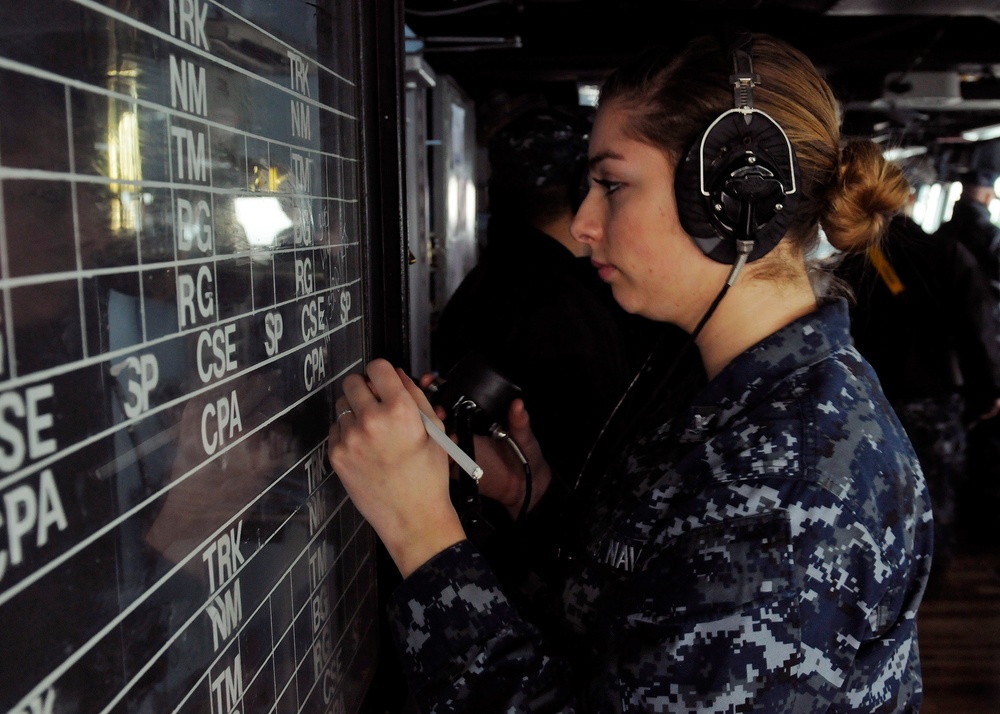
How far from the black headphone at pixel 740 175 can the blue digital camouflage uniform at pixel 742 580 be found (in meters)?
0.15

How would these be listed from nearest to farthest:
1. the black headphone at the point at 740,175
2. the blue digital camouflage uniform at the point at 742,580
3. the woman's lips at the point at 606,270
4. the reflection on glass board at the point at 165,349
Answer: the reflection on glass board at the point at 165,349 < the blue digital camouflage uniform at the point at 742,580 < the black headphone at the point at 740,175 < the woman's lips at the point at 606,270

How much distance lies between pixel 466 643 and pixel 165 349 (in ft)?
1.78

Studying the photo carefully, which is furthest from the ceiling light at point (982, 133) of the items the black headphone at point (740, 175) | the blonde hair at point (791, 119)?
the black headphone at point (740, 175)

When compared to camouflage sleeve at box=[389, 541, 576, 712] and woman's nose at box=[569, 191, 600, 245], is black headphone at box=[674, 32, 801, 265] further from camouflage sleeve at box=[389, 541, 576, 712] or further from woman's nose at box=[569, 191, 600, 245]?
camouflage sleeve at box=[389, 541, 576, 712]

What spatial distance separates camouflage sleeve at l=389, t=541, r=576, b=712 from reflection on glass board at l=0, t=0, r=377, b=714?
108 mm

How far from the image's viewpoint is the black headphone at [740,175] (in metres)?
0.97

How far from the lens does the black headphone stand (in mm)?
973

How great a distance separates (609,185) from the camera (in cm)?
108

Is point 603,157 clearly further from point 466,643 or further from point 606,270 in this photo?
point 466,643

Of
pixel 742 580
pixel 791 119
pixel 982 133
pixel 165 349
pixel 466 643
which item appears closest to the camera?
pixel 165 349

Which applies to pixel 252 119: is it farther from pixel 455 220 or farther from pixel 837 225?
pixel 455 220

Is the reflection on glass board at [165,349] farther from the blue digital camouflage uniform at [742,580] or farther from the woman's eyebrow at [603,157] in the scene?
the woman's eyebrow at [603,157]

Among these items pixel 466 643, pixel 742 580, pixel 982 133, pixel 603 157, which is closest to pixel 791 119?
pixel 603 157

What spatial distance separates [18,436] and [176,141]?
23cm
